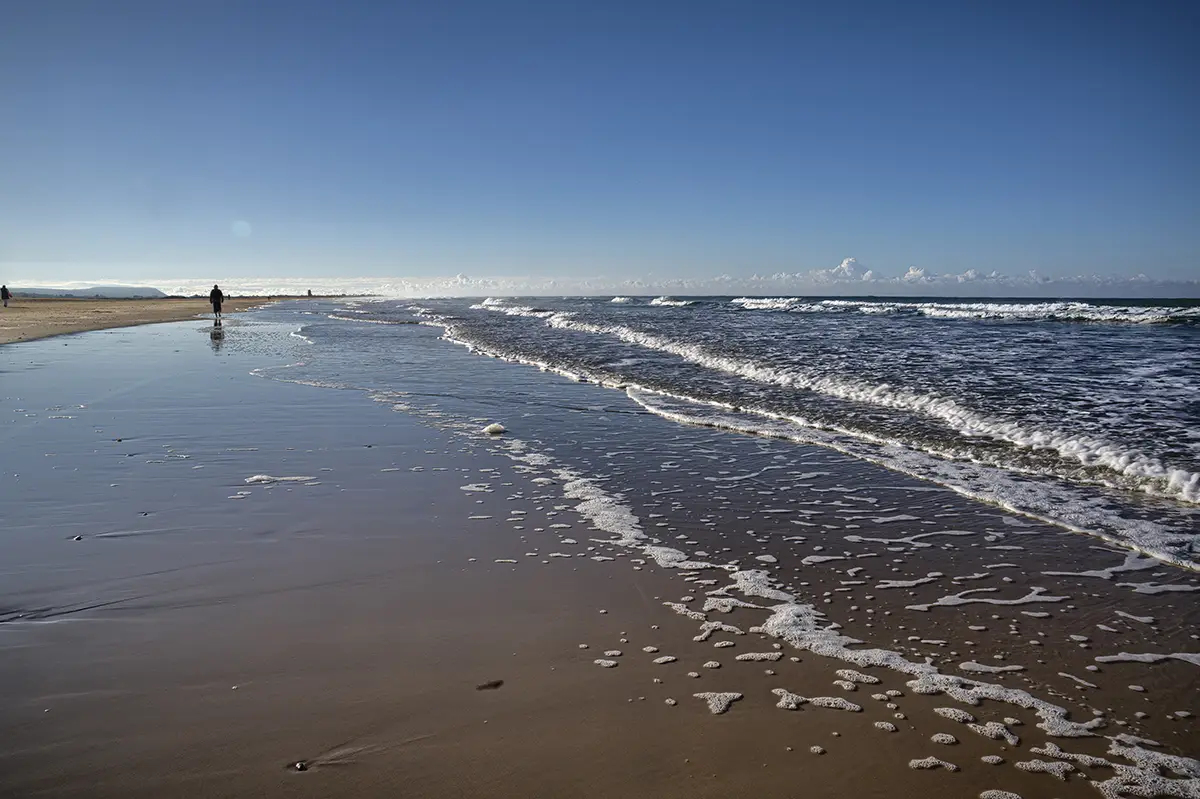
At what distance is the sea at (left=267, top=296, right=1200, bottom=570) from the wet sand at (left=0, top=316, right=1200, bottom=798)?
1139mm

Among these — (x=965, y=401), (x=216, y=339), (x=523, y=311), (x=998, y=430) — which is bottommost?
(x=998, y=430)

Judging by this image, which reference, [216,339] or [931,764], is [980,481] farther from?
[216,339]

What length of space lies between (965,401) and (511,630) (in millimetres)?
10065

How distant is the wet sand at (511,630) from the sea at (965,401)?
1.14 meters

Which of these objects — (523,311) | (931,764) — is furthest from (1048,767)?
(523,311)

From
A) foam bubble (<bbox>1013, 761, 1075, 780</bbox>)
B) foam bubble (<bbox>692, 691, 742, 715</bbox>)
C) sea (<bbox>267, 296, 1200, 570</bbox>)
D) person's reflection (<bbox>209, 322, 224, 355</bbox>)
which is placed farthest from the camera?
person's reflection (<bbox>209, 322, 224, 355</bbox>)

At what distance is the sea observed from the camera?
6906 mm

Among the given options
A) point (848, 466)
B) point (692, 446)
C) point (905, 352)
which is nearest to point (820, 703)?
point (848, 466)

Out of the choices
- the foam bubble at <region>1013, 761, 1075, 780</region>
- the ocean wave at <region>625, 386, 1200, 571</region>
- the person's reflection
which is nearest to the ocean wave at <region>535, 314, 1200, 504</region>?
the ocean wave at <region>625, 386, 1200, 571</region>

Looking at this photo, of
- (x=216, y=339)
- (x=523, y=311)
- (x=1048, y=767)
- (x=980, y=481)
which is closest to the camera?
(x=1048, y=767)

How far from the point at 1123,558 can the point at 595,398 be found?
903 centimetres

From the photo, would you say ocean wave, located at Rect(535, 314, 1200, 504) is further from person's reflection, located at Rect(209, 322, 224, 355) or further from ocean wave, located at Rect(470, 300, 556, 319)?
ocean wave, located at Rect(470, 300, 556, 319)

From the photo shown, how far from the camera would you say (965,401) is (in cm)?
1148

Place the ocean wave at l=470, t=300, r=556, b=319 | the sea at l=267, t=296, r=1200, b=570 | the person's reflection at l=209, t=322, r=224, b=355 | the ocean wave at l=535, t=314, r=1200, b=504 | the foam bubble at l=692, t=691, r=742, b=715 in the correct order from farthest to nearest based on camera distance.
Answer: the ocean wave at l=470, t=300, r=556, b=319
the person's reflection at l=209, t=322, r=224, b=355
the ocean wave at l=535, t=314, r=1200, b=504
the sea at l=267, t=296, r=1200, b=570
the foam bubble at l=692, t=691, r=742, b=715
